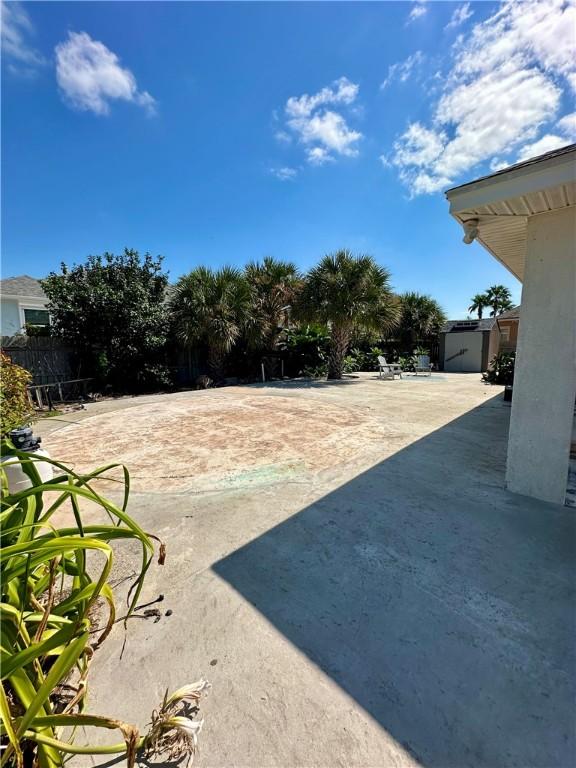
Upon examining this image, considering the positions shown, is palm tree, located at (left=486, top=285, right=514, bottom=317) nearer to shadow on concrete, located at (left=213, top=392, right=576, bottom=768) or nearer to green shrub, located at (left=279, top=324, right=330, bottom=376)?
green shrub, located at (left=279, top=324, right=330, bottom=376)

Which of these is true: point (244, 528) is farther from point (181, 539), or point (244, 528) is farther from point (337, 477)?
point (337, 477)

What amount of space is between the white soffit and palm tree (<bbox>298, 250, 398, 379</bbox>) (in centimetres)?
966

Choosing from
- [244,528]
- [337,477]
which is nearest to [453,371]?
[337,477]

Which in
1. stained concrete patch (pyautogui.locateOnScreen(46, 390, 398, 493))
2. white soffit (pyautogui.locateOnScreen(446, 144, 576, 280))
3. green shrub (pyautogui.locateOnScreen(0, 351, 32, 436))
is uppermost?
white soffit (pyautogui.locateOnScreen(446, 144, 576, 280))

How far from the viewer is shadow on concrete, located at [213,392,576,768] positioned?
134 centimetres

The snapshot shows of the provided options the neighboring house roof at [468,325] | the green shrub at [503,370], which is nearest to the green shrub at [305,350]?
the green shrub at [503,370]

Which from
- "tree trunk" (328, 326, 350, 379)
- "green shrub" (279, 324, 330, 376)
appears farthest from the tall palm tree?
"tree trunk" (328, 326, 350, 379)

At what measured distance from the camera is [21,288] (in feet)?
56.7

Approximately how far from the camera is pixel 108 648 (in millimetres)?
1729

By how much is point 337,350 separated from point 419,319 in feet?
36.5

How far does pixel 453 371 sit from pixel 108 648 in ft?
76.2

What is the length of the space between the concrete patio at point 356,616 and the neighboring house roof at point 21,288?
689 inches

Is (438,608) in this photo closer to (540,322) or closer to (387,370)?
(540,322)

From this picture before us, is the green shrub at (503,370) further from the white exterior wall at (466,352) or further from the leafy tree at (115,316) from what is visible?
the leafy tree at (115,316)
